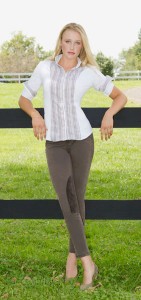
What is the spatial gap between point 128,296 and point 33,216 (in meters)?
1.09

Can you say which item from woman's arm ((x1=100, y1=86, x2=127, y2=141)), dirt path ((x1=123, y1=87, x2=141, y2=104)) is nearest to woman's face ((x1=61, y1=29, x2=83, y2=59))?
woman's arm ((x1=100, y1=86, x2=127, y2=141))

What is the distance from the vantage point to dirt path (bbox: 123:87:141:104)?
30.7 metres

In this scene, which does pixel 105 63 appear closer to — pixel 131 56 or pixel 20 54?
pixel 20 54

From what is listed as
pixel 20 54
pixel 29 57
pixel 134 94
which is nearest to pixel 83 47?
pixel 134 94

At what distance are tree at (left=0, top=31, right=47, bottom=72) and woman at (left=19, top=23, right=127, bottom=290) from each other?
1953 inches

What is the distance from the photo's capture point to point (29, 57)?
188 ft

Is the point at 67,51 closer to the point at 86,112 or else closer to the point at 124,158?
the point at 86,112

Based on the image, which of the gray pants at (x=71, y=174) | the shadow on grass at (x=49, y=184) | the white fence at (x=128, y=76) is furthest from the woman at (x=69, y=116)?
the white fence at (x=128, y=76)

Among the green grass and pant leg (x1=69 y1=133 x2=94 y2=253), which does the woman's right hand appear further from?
the green grass

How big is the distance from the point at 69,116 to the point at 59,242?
2.35 meters

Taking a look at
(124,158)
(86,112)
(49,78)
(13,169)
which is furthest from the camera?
(124,158)

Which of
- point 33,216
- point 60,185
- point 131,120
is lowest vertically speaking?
point 33,216

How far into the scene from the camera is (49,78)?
476 cm

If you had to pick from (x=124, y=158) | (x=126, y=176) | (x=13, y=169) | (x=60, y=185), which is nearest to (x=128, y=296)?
(x=60, y=185)
